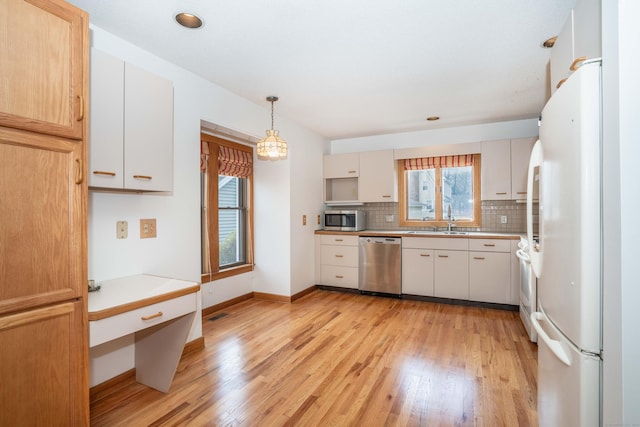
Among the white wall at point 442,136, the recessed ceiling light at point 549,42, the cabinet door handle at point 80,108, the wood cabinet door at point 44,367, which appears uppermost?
the recessed ceiling light at point 549,42

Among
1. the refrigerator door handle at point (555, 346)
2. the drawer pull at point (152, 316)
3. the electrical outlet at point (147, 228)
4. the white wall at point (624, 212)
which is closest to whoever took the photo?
the white wall at point (624, 212)

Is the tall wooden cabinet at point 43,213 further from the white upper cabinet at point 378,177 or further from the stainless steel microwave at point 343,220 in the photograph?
the white upper cabinet at point 378,177

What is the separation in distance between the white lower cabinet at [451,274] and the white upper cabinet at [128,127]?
3310 mm

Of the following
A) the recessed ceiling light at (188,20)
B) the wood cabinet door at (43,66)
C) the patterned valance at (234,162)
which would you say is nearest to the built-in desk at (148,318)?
the wood cabinet door at (43,66)

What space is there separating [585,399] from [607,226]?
0.59 metres

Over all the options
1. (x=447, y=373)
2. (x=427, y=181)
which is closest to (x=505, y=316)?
(x=447, y=373)

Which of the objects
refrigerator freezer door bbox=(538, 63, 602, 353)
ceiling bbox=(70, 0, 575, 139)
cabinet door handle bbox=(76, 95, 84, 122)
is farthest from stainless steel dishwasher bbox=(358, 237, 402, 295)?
cabinet door handle bbox=(76, 95, 84, 122)

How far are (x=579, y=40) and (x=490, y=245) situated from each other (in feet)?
9.32

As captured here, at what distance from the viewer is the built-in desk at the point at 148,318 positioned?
1.62m

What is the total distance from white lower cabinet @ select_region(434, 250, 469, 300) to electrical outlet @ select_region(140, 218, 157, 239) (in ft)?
10.8

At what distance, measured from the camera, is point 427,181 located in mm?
4816

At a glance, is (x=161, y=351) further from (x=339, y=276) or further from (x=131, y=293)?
(x=339, y=276)

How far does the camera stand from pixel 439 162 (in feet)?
15.2

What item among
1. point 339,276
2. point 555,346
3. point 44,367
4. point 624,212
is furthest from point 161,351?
point 339,276
